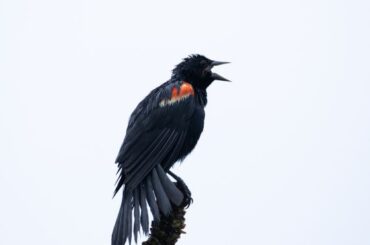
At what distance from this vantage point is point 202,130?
7.63 m

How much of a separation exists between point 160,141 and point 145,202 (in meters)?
1.03

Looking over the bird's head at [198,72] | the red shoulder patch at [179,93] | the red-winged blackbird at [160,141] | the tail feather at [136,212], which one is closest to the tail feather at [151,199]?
the red-winged blackbird at [160,141]

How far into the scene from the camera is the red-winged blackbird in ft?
19.6

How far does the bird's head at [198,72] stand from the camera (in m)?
8.10

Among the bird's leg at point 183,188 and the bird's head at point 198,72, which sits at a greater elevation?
the bird's head at point 198,72

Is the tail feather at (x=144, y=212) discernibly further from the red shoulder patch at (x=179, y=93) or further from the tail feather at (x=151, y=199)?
the red shoulder patch at (x=179, y=93)

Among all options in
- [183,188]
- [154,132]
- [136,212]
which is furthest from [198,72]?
[136,212]

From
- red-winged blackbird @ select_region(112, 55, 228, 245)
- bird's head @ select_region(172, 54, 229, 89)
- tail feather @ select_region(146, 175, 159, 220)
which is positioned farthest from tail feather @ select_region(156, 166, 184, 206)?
bird's head @ select_region(172, 54, 229, 89)

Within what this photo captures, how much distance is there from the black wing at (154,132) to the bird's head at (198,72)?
0.99ft

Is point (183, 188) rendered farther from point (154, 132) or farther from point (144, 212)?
point (144, 212)

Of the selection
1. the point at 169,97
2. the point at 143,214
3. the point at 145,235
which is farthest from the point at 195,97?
the point at 145,235

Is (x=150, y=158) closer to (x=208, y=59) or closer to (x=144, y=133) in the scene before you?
(x=144, y=133)

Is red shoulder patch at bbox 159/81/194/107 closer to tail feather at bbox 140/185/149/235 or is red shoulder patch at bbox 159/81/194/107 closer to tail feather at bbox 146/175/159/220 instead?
tail feather at bbox 146/175/159/220

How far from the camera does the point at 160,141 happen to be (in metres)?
7.13
